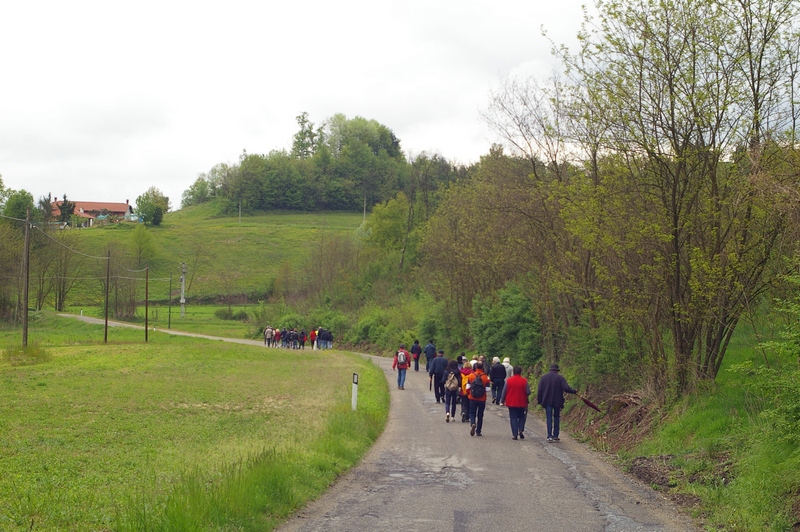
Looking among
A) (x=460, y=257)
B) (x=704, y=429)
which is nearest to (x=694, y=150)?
(x=704, y=429)

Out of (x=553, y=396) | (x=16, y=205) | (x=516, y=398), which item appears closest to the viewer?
(x=553, y=396)

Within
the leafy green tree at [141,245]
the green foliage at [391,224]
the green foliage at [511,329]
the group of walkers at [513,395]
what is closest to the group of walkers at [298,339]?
the green foliage at [391,224]

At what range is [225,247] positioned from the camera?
127 metres

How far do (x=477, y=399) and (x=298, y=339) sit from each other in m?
44.5

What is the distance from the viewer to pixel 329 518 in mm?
9156

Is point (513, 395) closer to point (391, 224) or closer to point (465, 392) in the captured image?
point (465, 392)

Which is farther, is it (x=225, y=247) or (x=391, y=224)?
(x=225, y=247)

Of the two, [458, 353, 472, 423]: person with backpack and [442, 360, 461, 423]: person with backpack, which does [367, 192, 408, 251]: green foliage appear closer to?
[442, 360, 461, 423]: person with backpack

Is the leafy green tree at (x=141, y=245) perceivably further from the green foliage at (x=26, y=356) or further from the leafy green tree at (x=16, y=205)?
the green foliage at (x=26, y=356)

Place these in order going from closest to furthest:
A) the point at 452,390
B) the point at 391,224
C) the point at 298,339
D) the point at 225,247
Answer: the point at 452,390, the point at 298,339, the point at 391,224, the point at 225,247

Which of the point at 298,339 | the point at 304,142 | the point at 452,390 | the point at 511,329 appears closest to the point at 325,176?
the point at 304,142

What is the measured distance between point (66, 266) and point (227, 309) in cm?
1937

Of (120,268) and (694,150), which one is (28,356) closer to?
(694,150)

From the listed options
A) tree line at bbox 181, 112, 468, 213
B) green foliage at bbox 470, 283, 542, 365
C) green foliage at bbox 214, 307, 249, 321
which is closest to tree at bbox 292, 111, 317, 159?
tree line at bbox 181, 112, 468, 213
